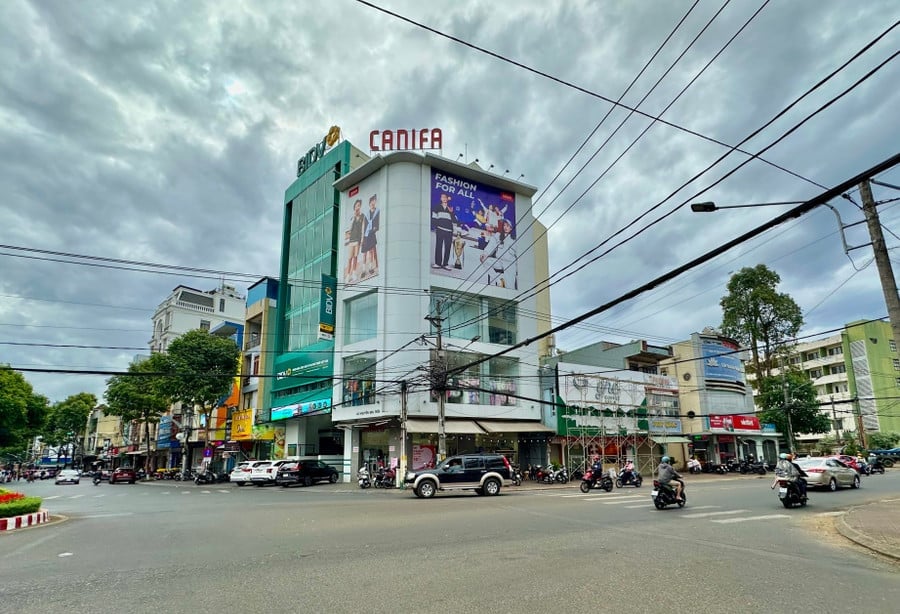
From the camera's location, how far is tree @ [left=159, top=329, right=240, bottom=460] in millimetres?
45938

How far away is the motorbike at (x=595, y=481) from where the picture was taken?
2483 cm

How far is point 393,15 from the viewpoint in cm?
865

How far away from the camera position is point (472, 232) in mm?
40969

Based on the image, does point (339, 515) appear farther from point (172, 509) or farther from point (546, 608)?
point (546, 608)

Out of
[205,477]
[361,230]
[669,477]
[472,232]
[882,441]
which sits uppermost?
[361,230]

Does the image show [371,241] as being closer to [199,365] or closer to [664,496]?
[199,365]

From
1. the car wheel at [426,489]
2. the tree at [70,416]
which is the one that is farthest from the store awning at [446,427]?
the tree at [70,416]

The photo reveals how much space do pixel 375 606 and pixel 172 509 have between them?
1486cm

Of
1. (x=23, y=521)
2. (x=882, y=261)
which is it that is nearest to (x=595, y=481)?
(x=882, y=261)

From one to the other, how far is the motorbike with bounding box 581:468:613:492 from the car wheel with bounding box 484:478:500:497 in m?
3.96

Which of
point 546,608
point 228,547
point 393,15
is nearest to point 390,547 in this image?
point 228,547

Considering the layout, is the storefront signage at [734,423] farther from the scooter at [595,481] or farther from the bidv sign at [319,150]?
the bidv sign at [319,150]

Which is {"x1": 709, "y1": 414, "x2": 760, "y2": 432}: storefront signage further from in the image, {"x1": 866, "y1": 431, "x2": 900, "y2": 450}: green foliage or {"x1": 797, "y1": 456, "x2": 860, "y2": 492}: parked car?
{"x1": 866, "y1": 431, "x2": 900, "y2": 450}: green foliage

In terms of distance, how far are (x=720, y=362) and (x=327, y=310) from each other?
33102mm
